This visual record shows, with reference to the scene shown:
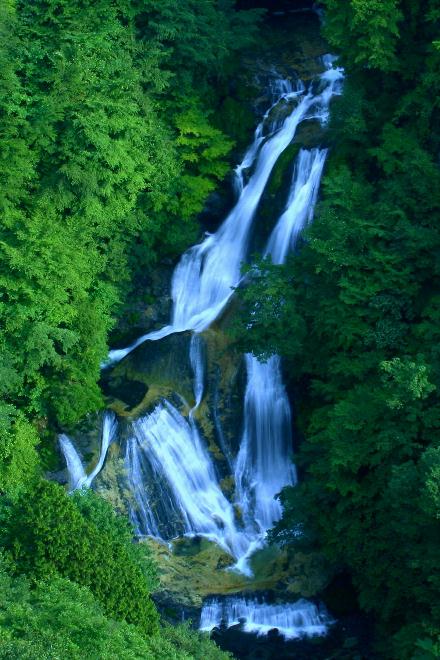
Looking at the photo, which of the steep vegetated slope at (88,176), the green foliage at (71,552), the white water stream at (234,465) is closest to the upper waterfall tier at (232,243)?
the white water stream at (234,465)

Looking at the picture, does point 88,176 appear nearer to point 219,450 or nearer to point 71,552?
point 219,450

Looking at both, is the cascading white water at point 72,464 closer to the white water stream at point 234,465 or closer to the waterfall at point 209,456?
the white water stream at point 234,465

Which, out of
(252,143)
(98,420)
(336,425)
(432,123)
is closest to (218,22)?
(252,143)

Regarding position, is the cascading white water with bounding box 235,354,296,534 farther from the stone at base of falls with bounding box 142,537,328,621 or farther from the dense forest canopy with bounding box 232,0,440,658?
the stone at base of falls with bounding box 142,537,328,621

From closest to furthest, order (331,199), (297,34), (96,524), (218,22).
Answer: (96,524)
(331,199)
(218,22)
(297,34)

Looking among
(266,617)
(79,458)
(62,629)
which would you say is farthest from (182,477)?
(62,629)

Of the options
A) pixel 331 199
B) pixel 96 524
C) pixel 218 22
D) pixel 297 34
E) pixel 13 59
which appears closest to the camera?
pixel 96 524

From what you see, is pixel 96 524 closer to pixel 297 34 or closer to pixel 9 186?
pixel 9 186

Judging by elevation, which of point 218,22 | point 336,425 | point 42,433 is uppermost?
point 218,22
